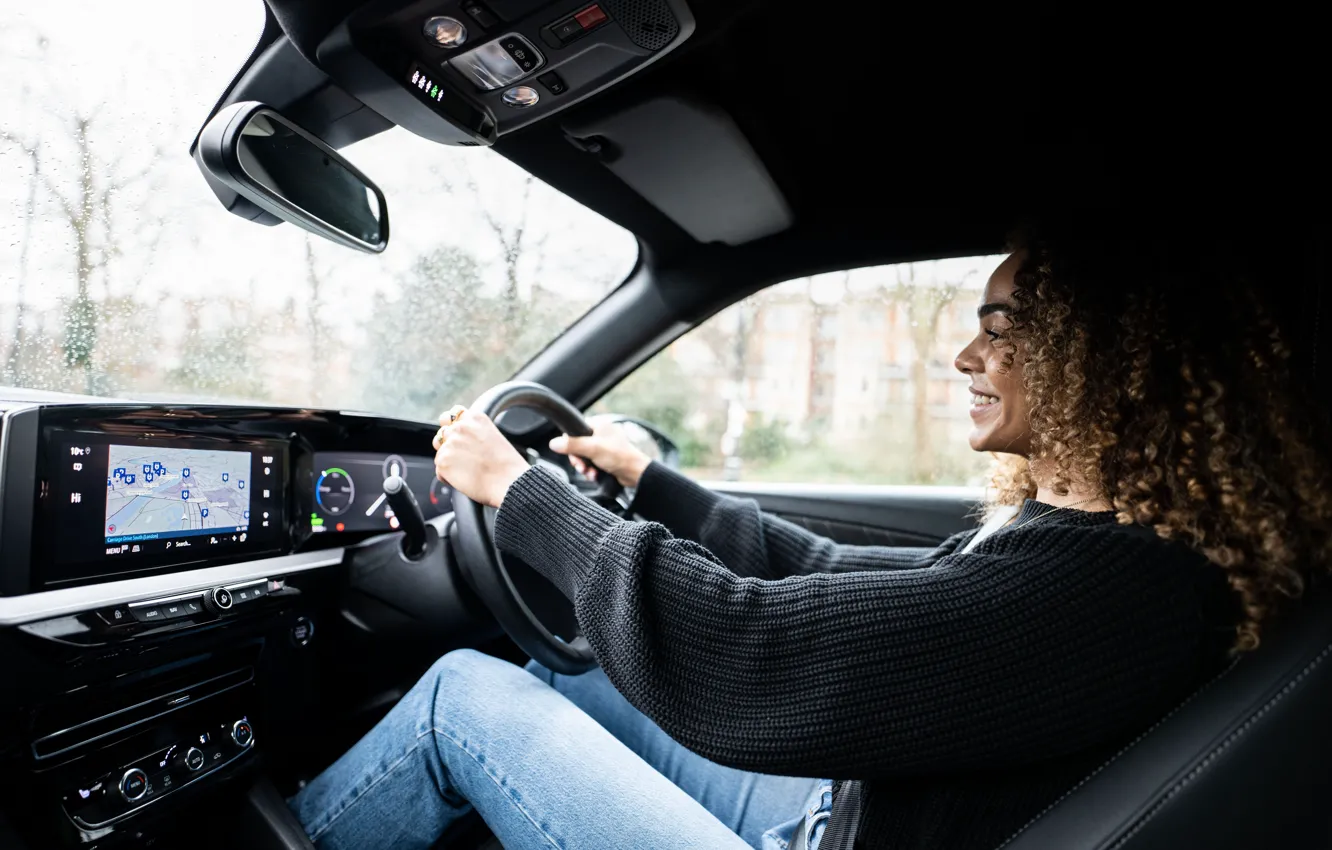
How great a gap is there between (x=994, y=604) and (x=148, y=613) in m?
1.04

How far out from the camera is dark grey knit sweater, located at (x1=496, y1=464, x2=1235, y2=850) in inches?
32.7

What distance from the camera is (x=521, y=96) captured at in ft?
4.38

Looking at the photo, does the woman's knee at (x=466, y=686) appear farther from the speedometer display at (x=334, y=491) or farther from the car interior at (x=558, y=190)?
the speedometer display at (x=334, y=491)

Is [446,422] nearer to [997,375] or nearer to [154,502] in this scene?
[154,502]

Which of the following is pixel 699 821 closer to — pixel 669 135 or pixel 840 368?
pixel 669 135

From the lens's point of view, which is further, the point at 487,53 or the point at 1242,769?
the point at 487,53

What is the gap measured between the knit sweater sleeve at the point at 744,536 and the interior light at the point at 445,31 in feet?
2.60

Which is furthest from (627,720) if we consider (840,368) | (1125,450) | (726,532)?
(840,368)

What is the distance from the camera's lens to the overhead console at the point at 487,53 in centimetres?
112

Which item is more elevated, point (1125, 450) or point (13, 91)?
point (13, 91)

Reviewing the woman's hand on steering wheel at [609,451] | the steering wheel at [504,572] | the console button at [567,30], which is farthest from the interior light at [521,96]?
the woman's hand on steering wheel at [609,451]

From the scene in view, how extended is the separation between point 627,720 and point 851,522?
101 cm

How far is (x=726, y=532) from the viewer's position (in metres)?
1.56

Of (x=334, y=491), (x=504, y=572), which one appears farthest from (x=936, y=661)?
(x=334, y=491)
